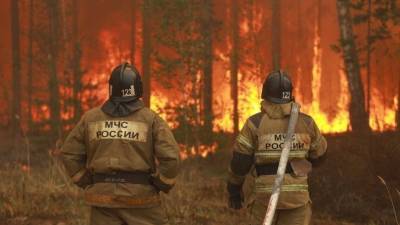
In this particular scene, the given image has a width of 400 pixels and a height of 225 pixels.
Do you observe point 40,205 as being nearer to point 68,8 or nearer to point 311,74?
point 68,8

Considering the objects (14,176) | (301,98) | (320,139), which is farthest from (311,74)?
(320,139)

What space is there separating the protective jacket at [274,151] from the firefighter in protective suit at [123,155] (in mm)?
623

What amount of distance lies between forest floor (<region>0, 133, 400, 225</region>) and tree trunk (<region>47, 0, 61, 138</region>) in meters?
7.52

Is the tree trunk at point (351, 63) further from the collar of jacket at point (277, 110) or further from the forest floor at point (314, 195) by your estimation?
the collar of jacket at point (277, 110)

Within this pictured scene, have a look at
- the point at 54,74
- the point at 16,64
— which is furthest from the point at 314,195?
the point at 16,64

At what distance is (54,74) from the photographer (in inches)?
808

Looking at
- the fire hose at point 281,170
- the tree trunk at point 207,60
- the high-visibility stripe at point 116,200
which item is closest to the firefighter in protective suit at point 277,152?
the fire hose at point 281,170

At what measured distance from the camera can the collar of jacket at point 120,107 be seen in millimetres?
4254

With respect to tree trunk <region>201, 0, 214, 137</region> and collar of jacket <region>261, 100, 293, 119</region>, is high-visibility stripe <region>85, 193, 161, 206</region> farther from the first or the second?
tree trunk <region>201, 0, 214, 137</region>

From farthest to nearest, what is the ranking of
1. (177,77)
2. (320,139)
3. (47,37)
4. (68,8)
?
1. (68,8)
2. (47,37)
3. (177,77)
4. (320,139)

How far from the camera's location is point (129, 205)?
4234 millimetres

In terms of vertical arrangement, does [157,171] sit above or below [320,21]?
below

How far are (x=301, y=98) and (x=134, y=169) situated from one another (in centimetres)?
3069

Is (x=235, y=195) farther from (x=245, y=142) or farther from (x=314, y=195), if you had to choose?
(x=314, y=195)
